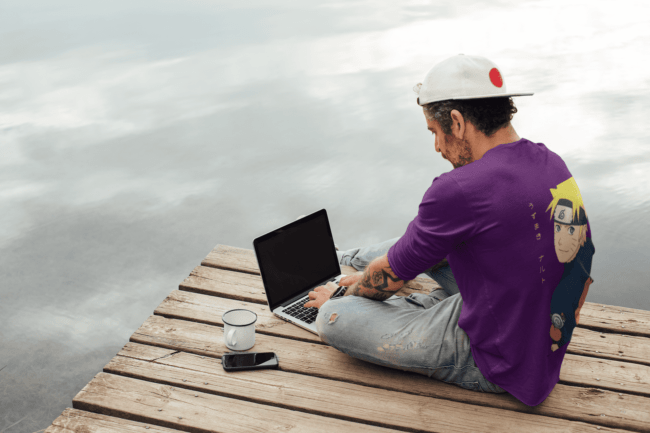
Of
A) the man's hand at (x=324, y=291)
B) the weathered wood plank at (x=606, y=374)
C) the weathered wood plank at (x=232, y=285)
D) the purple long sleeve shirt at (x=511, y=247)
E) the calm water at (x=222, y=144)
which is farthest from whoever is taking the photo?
the calm water at (x=222, y=144)

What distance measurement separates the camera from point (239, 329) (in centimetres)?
215

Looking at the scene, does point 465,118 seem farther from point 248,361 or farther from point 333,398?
point 248,361

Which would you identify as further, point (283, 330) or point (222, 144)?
point (222, 144)

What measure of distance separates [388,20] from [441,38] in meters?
Answer: 1.45

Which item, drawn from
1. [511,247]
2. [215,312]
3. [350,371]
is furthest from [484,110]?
[215,312]

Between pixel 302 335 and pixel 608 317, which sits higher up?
pixel 302 335

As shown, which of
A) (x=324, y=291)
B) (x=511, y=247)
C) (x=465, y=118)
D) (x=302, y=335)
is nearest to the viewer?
(x=511, y=247)

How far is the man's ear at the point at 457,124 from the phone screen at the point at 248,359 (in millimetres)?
981

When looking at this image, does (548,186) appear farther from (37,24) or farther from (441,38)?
(37,24)

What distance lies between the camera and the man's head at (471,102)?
69.8 inches

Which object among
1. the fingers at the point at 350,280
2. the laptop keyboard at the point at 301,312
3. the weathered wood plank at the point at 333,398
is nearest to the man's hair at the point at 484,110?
the fingers at the point at 350,280

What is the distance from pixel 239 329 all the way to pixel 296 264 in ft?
1.36

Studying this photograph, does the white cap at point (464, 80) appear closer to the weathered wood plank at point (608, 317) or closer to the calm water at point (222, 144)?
the weathered wood plank at point (608, 317)

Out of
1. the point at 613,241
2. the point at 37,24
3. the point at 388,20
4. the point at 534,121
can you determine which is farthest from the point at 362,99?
the point at 37,24
